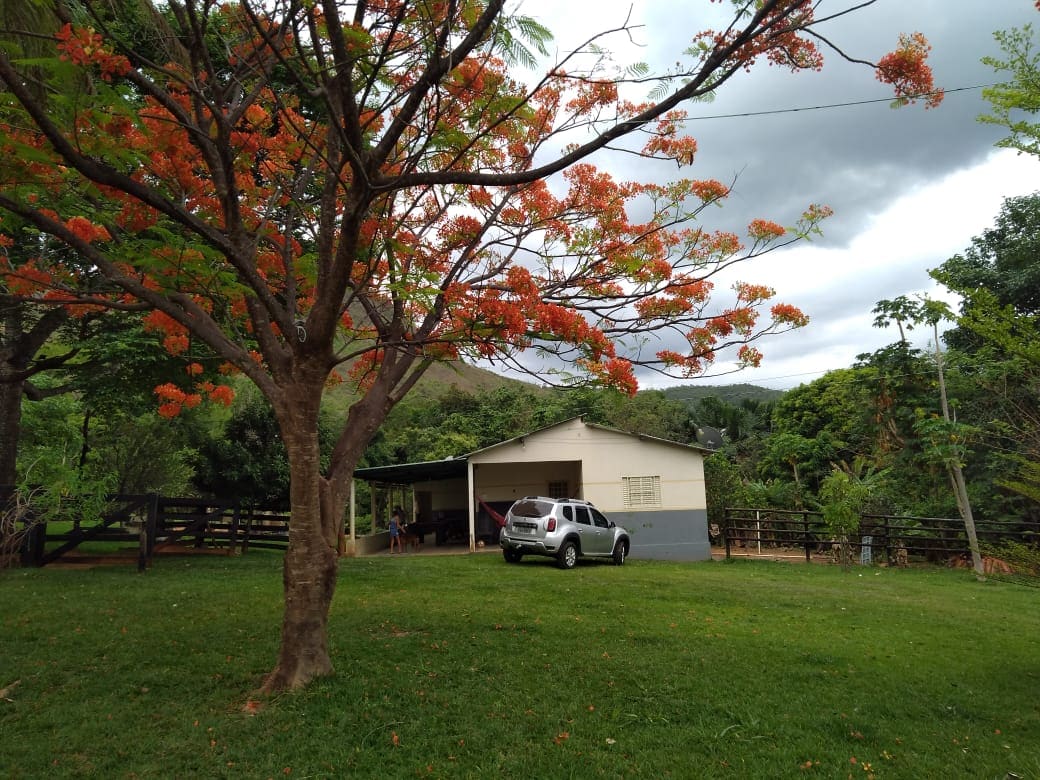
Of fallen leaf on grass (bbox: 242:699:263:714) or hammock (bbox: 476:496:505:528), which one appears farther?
hammock (bbox: 476:496:505:528)

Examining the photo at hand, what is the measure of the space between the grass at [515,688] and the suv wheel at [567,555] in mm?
4476

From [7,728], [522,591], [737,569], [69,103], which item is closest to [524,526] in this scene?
[522,591]

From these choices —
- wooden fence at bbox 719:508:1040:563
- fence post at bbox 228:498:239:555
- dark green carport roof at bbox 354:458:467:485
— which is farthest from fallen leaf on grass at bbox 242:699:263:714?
wooden fence at bbox 719:508:1040:563

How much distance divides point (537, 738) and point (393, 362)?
12.2 feet

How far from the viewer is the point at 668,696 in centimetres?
518

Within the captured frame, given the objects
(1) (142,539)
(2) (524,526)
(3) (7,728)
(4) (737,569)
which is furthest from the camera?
(4) (737,569)

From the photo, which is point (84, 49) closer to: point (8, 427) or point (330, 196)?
point (330, 196)

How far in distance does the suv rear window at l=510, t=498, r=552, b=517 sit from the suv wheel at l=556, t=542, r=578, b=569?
0.85 metres

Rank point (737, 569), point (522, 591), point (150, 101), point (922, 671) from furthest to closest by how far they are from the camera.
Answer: point (737, 569)
point (522, 591)
point (150, 101)
point (922, 671)

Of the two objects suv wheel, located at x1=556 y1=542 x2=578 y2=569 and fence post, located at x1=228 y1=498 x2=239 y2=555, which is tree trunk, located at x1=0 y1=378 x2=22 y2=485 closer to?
fence post, located at x1=228 y1=498 x2=239 y2=555

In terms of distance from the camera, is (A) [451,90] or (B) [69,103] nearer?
(B) [69,103]

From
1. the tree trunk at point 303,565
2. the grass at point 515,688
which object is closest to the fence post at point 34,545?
the grass at point 515,688

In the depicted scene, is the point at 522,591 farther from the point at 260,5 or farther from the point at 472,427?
the point at 472,427

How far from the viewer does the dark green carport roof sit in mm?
19094
